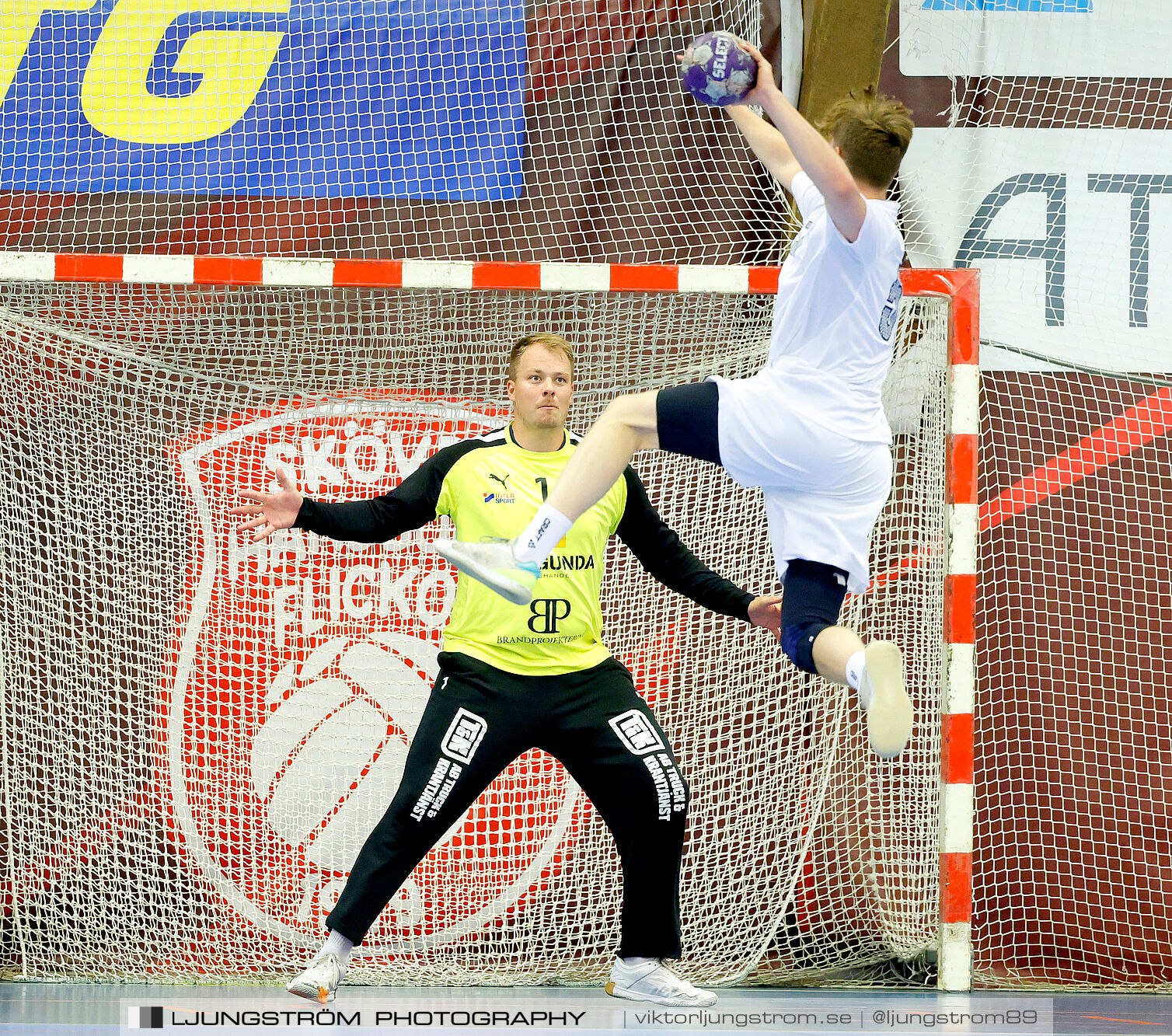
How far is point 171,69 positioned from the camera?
19.4 feet

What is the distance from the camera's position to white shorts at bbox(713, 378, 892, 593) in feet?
10.9

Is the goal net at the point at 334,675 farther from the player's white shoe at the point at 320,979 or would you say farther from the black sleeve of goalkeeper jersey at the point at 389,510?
the player's white shoe at the point at 320,979

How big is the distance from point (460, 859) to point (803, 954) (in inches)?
64.9

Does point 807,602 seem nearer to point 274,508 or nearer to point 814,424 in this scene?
point 814,424

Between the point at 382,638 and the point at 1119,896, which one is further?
the point at 1119,896

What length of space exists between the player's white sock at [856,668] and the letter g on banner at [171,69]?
166 inches

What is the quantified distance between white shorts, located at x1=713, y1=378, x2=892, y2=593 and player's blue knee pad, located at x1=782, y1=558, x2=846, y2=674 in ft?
0.12

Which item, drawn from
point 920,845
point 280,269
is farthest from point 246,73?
point 920,845

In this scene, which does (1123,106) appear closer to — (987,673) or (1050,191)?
(1050,191)

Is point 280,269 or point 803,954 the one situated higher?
point 280,269

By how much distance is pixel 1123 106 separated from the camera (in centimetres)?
629

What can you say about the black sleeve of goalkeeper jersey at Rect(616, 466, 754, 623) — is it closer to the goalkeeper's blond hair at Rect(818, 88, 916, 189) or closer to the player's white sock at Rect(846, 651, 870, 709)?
the player's white sock at Rect(846, 651, 870, 709)

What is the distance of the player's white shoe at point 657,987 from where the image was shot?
3.83 meters

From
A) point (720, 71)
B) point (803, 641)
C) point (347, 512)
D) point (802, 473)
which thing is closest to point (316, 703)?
point (347, 512)
